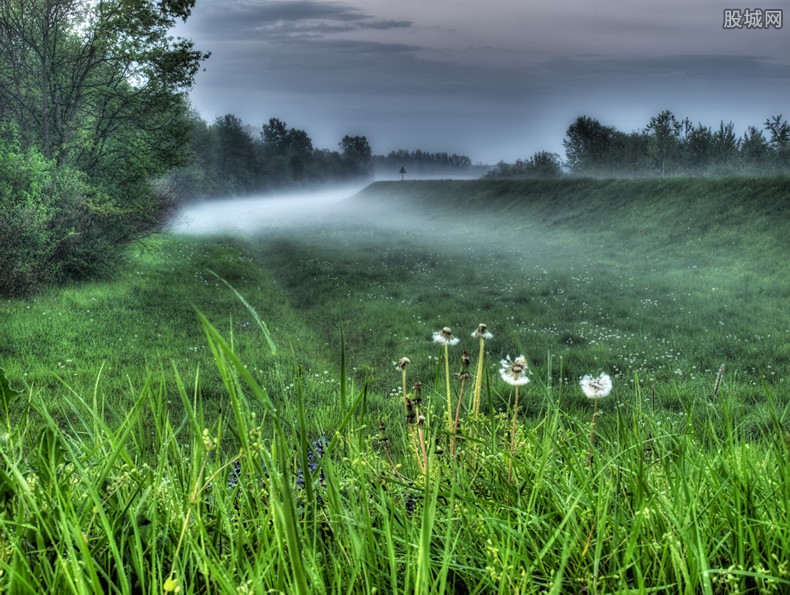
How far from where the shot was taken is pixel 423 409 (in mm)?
4336

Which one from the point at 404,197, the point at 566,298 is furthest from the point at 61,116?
the point at 404,197

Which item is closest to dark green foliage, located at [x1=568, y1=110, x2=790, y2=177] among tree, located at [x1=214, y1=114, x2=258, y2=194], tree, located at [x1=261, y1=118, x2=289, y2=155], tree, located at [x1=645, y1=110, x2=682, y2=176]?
tree, located at [x1=645, y1=110, x2=682, y2=176]

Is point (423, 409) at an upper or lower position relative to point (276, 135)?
lower

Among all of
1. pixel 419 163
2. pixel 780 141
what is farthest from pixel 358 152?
pixel 780 141

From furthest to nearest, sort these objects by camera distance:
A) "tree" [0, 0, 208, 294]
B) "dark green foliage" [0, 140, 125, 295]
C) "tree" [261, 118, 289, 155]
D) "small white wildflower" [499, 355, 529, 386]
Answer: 1. "tree" [261, 118, 289, 155]
2. "tree" [0, 0, 208, 294]
3. "dark green foliage" [0, 140, 125, 295]
4. "small white wildflower" [499, 355, 529, 386]

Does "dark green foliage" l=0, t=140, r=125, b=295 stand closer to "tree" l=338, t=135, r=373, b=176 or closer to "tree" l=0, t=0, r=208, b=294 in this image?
"tree" l=0, t=0, r=208, b=294

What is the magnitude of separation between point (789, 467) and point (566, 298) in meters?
14.4

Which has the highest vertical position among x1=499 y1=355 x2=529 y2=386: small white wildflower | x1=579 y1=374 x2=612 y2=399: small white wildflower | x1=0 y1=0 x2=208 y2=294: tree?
x1=0 y1=0 x2=208 y2=294: tree

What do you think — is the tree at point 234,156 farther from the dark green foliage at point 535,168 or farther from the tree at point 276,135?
the dark green foliage at point 535,168

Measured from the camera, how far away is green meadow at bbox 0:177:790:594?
6.34ft

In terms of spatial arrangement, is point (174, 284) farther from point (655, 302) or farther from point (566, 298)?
point (655, 302)

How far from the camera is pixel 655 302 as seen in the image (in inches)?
599

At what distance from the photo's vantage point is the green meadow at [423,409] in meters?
1.93

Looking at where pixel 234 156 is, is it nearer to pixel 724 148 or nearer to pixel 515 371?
pixel 724 148
